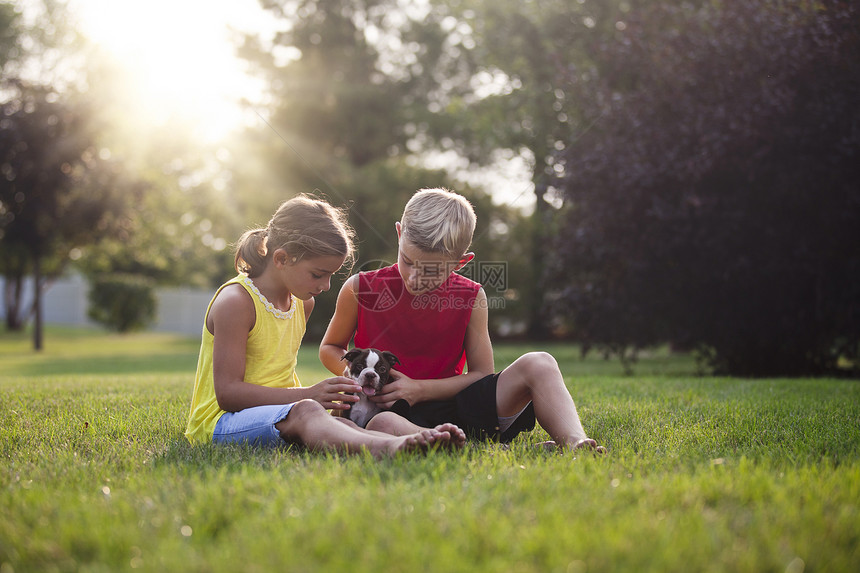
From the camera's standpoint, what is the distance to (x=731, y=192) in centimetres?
797

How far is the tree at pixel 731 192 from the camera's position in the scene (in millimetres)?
7324

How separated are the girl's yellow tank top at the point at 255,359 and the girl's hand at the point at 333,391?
0.35 metres

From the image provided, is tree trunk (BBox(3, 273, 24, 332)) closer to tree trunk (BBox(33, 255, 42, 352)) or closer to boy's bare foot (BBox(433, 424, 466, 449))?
tree trunk (BBox(33, 255, 42, 352))

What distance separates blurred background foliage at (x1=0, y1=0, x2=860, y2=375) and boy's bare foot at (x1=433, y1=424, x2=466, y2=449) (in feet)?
6.56

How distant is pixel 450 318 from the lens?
A: 11.3 feet

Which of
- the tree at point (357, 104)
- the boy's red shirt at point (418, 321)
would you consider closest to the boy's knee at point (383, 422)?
the boy's red shirt at point (418, 321)

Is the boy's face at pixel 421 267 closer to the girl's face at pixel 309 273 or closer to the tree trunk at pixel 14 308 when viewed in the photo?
the girl's face at pixel 309 273

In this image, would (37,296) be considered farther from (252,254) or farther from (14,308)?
(252,254)

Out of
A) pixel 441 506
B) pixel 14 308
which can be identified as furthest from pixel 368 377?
pixel 14 308

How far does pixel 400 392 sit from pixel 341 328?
638 millimetres

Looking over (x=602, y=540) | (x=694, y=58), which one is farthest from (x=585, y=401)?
(x=694, y=58)

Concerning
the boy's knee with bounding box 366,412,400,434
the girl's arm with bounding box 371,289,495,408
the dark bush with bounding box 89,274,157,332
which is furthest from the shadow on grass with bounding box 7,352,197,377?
the dark bush with bounding box 89,274,157,332

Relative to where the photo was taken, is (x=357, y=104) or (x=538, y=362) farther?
(x=357, y=104)

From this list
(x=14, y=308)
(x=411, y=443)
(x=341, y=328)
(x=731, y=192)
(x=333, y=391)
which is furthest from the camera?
(x=14, y=308)
